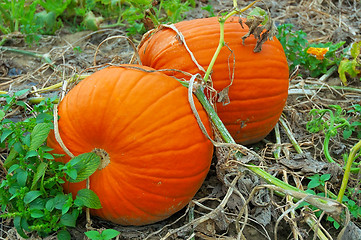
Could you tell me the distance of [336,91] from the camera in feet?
9.82

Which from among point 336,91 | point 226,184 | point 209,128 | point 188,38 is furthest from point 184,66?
point 336,91

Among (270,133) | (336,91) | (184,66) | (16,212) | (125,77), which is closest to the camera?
(16,212)

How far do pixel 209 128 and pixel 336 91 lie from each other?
1.52m

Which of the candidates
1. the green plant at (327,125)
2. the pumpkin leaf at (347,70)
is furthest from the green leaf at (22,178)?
the pumpkin leaf at (347,70)

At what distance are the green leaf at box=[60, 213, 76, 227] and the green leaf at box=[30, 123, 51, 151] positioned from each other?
0.32 meters

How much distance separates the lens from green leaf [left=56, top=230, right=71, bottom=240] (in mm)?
1690

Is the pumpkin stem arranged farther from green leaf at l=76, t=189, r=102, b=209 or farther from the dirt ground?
the dirt ground

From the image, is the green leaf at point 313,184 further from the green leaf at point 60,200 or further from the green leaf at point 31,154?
the green leaf at point 31,154

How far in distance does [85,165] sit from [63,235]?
318mm

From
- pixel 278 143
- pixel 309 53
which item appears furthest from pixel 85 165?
pixel 309 53

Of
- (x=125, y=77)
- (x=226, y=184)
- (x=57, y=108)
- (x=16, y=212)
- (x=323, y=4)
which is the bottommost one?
(x=323, y=4)

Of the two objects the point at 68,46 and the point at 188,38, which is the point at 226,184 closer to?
the point at 188,38

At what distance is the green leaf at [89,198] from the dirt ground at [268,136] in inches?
9.0

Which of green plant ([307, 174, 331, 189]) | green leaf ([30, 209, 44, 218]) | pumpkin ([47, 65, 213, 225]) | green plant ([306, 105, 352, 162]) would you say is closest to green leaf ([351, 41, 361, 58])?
green plant ([306, 105, 352, 162])
